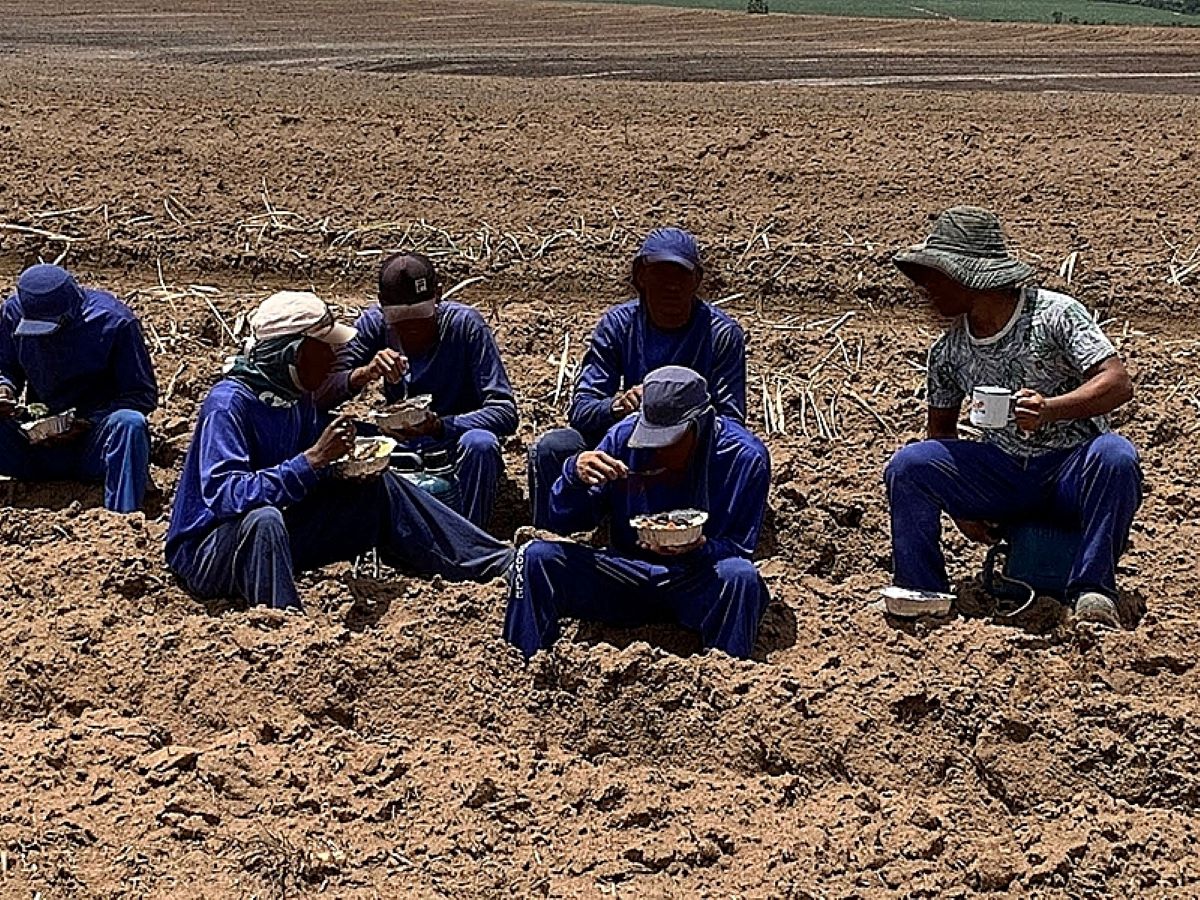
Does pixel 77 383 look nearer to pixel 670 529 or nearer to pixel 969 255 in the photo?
pixel 670 529

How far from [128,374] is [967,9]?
31458 millimetres

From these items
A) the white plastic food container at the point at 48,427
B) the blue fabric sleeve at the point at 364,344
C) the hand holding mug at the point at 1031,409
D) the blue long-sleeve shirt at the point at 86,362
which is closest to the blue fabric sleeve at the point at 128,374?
the blue long-sleeve shirt at the point at 86,362

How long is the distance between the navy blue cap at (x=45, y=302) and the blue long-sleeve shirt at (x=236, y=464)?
43.5 inches

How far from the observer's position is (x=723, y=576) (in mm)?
4637

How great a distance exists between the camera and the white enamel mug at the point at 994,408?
183 inches

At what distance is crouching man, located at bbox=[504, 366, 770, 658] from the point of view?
15.3ft

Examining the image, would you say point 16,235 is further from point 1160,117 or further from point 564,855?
point 1160,117

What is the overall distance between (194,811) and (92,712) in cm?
72

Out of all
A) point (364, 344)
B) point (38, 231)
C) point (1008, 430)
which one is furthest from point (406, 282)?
point (38, 231)

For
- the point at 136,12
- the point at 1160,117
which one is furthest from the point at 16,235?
the point at 136,12

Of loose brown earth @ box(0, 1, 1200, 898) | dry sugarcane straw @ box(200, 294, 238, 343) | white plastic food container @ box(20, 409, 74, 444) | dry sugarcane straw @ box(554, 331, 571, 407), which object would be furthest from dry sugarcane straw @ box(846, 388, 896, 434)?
white plastic food container @ box(20, 409, 74, 444)

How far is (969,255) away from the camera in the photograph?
4719 mm

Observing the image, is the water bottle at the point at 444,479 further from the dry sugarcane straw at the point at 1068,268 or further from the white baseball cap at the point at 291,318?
the dry sugarcane straw at the point at 1068,268

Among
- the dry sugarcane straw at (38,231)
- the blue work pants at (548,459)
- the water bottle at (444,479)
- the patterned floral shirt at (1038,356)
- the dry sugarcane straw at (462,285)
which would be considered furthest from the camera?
the dry sugarcane straw at (38,231)
